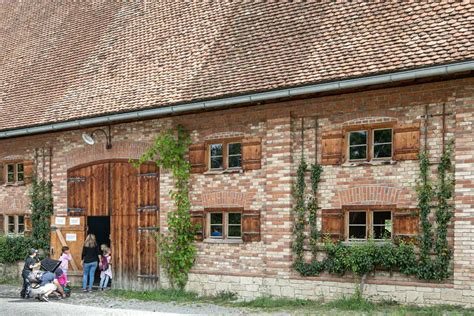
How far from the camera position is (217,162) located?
15.1 metres

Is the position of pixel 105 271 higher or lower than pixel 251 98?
lower

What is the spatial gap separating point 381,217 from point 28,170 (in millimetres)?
11073

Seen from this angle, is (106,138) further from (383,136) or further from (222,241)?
(383,136)

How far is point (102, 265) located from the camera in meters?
16.9

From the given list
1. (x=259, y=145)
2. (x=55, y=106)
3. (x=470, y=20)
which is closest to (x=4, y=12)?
(x=55, y=106)

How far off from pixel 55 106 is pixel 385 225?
32.7ft

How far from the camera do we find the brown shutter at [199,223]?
595 inches

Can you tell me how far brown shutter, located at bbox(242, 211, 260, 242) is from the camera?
14.1 m

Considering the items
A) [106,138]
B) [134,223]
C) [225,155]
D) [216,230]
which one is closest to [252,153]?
[225,155]

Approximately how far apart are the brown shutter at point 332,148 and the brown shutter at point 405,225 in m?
1.63

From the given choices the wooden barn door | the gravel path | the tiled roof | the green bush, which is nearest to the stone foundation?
the gravel path

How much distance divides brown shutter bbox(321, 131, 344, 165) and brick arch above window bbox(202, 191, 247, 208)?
86.4 inches

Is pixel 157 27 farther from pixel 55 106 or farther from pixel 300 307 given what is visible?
pixel 300 307

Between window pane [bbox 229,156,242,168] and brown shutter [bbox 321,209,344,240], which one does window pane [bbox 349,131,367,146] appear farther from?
window pane [bbox 229,156,242,168]
